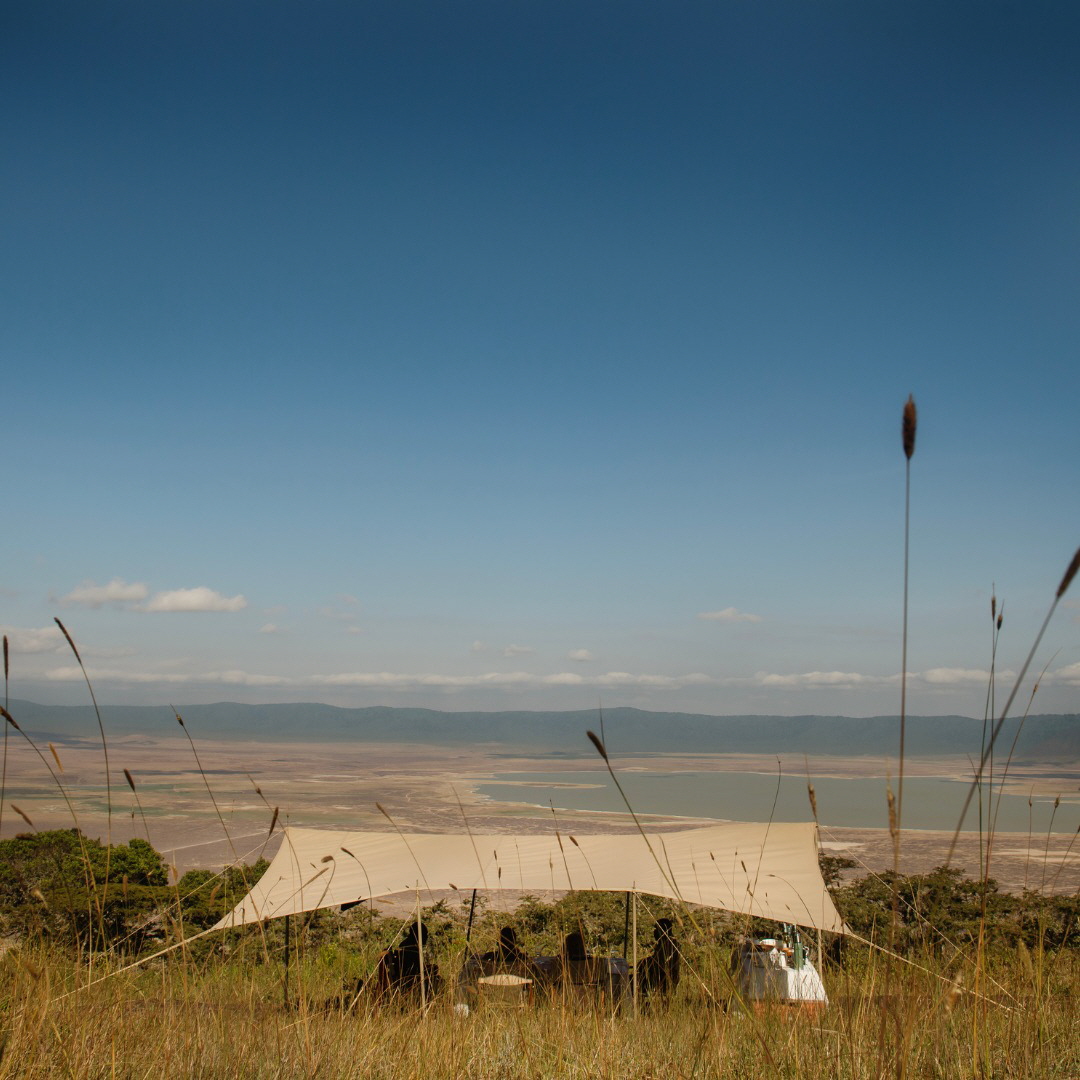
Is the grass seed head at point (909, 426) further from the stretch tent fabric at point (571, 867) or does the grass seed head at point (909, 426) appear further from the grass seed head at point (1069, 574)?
the stretch tent fabric at point (571, 867)

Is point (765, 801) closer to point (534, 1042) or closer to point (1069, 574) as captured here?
point (534, 1042)

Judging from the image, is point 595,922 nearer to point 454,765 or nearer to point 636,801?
point 636,801

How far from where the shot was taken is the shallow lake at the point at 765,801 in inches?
1896

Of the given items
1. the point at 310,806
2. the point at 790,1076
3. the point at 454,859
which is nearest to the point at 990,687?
the point at 790,1076

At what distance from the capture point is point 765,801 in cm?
5725

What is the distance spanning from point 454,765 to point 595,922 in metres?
106

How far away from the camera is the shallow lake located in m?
48.2

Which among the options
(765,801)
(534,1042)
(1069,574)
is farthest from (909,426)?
(765,801)

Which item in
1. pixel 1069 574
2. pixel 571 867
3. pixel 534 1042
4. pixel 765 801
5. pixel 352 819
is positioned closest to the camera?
pixel 1069 574

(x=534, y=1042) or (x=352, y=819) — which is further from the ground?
(x=534, y=1042)

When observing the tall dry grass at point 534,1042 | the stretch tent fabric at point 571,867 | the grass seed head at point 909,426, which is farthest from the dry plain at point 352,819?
the grass seed head at point 909,426

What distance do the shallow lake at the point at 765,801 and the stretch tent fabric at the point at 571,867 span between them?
27995mm

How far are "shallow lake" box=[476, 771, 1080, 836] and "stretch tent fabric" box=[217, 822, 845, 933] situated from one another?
28.0 metres

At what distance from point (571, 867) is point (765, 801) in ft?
164
